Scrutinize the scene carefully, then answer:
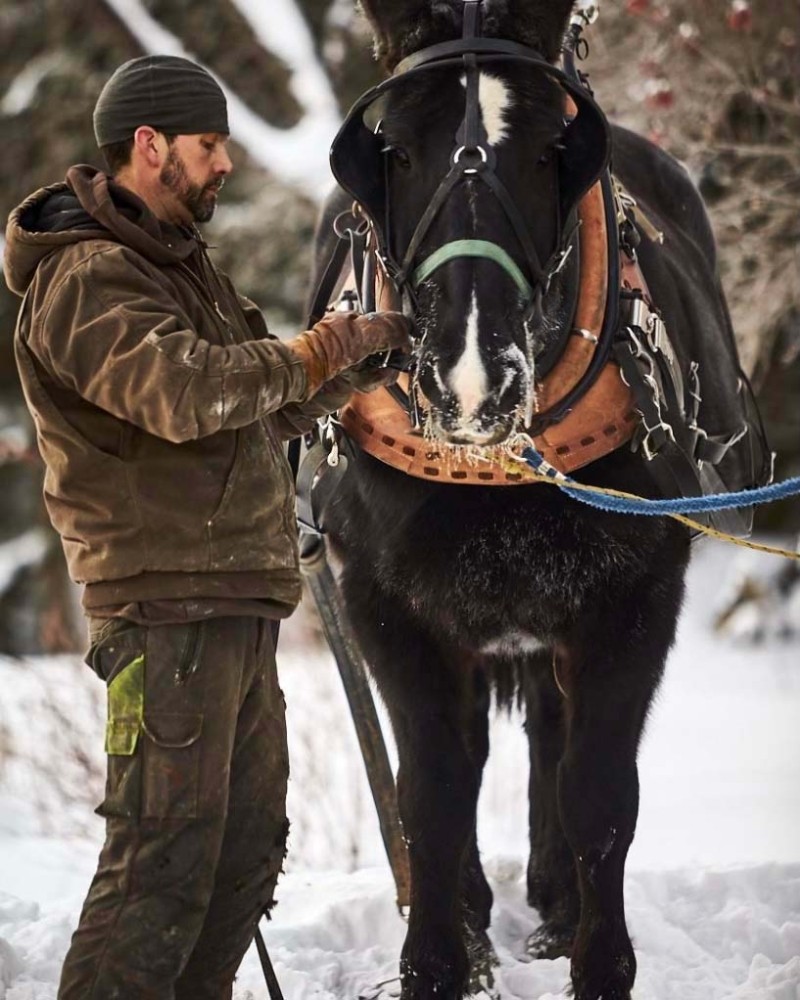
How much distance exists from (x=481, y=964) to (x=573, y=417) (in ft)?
4.54

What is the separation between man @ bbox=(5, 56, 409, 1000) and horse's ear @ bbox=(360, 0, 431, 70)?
0.57m

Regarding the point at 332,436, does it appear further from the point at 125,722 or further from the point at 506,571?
the point at 125,722

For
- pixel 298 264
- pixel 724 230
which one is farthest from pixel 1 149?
pixel 724 230

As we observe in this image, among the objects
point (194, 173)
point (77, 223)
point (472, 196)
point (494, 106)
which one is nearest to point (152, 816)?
point (77, 223)

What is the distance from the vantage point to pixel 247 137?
37.5ft

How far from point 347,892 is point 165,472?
208 cm

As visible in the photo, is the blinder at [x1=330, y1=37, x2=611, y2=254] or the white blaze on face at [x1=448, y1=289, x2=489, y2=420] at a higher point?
the blinder at [x1=330, y1=37, x2=611, y2=254]

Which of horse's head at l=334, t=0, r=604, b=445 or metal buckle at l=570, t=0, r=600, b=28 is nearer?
horse's head at l=334, t=0, r=604, b=445

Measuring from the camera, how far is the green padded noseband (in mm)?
2387

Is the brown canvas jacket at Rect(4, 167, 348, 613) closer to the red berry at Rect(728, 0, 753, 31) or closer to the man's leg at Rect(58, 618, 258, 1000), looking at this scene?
the man's leg at Rect(58, 618, 258, 1000)

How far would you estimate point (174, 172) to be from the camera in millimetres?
2320

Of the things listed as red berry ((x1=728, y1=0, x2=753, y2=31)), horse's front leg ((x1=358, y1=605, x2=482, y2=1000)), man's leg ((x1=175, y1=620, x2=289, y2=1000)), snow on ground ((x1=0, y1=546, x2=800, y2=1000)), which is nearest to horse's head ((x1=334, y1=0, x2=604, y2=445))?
man's leg ((x1=175, y1=620, x2=289, y2=1000))

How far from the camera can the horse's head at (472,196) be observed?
7.61ft

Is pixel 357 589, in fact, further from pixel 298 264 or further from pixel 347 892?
pixel 298 264
